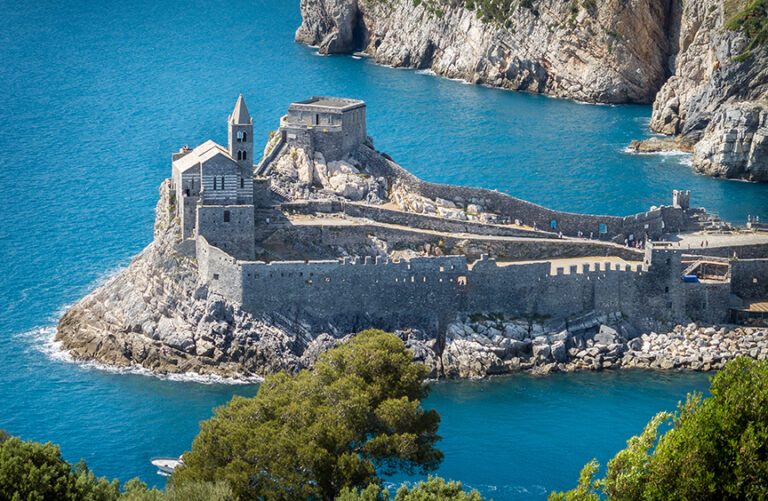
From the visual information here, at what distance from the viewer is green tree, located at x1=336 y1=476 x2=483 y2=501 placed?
2223 inches

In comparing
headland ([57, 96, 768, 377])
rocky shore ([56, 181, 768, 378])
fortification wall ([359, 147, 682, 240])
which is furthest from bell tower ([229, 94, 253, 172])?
fortification wall ([359, 147, 682, 240])

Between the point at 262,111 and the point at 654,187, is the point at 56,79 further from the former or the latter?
the point at 654,187

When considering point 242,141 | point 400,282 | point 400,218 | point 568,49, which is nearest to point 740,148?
point 568,49

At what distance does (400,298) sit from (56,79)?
99503 mm

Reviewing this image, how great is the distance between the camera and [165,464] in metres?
74.9

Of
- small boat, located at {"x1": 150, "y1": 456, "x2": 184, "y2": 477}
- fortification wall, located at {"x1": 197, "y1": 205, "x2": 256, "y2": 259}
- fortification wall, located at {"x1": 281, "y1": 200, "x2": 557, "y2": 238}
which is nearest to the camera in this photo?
small boat, located at {"x1": 150, "y1": 456, "x2": 184, "y2": 477}

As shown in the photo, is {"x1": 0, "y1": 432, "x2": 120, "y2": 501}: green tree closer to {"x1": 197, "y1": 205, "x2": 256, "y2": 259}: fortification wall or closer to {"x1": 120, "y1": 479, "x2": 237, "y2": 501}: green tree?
{"x1": 120, "y1": 479, "x2": 237, "y2": 501}: green tree

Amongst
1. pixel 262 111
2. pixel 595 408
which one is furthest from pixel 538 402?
pixel 262 111

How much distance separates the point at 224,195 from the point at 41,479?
37.8m

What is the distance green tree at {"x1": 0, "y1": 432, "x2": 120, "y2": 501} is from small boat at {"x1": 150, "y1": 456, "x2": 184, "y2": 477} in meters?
16.1

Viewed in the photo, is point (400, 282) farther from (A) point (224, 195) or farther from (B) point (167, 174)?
(B) point (167, 174)

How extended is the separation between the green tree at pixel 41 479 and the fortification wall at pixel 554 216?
150ft

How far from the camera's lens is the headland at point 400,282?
284ft

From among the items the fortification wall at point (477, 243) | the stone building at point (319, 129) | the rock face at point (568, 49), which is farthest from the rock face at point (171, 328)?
the rock face at point (568, 49)
